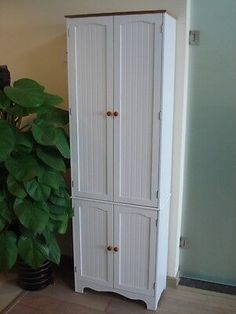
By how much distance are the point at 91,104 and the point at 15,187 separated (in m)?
0.72

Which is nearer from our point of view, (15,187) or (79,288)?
(15,187)

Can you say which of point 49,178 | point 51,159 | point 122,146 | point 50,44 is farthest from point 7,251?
point 50,44

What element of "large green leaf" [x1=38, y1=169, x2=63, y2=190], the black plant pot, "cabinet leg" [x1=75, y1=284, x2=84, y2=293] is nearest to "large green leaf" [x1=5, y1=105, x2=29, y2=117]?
"large green leaf" [x1=38, y1=169, x2=63, y2=190]

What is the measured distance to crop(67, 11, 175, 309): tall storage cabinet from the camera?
2.07m

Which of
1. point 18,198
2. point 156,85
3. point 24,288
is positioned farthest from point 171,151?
point 24,288

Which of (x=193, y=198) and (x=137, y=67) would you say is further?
(x=193, y=198)

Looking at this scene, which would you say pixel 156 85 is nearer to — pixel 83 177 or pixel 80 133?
pixel 80 133

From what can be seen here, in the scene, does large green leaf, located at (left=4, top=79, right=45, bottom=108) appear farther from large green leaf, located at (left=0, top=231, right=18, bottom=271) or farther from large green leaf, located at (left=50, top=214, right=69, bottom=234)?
large green leaf, located at (left=0, top=231, right=18, bottom=271)

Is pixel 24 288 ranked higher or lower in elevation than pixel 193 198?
lower

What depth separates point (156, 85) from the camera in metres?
2.06

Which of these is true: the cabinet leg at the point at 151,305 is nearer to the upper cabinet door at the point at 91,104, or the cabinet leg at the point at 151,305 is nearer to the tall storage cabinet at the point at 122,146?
the tall storage cabinet at the point at 122,146

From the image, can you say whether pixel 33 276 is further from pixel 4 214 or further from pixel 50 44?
pixel 50 44

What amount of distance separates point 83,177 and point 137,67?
824 millimetres

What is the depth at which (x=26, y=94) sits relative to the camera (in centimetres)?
206
